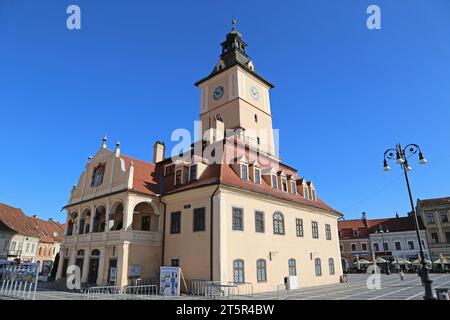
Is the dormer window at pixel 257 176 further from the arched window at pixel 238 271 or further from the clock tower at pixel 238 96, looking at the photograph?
the clock tower at pixel 238 96

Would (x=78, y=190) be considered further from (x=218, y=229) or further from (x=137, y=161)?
(x=218, y=229)

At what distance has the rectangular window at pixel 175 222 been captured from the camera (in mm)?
23234

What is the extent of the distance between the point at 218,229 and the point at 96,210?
1240 cm

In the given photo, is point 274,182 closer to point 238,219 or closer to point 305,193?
point 305,193

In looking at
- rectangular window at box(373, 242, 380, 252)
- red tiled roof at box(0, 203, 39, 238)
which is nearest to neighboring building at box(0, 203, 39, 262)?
red tiled roof at box(0, 203, 39, 238)

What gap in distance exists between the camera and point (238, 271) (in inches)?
806

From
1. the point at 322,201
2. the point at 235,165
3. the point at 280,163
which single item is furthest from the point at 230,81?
the point at 322,201

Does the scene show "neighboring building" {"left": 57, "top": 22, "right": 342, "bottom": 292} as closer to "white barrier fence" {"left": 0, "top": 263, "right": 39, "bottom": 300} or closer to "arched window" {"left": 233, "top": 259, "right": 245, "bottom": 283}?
"arched window" {"left": 233, "top": 259, "right": 245, "bottom": 283}

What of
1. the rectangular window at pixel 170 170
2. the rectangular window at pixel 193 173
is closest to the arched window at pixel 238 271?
the rectangular window at pixel 193 173

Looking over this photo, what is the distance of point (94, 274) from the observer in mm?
23922

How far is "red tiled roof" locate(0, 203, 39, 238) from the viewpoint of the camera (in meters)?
48.4

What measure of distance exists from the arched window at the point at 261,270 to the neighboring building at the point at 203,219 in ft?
0.23

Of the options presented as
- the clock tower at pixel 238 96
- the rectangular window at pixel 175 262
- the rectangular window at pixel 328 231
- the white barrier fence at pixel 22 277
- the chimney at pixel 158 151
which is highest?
the clock tower at pixel 238 96

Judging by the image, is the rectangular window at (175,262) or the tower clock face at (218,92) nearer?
the rectangular window at (175,262)
